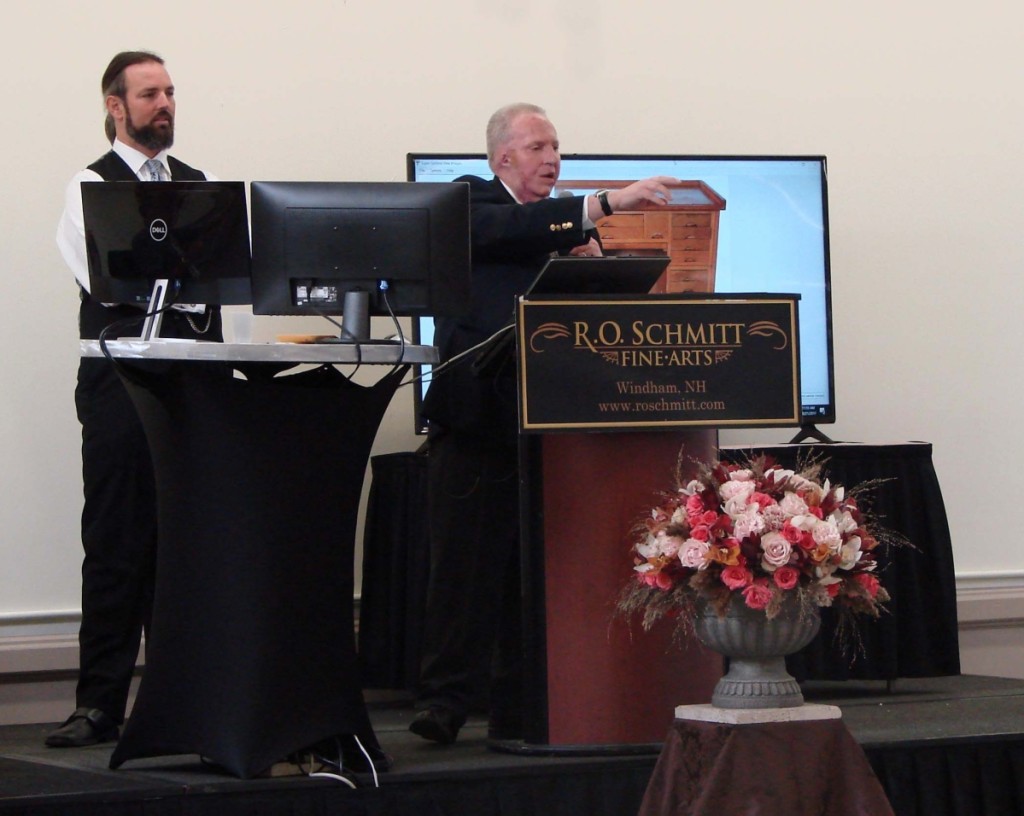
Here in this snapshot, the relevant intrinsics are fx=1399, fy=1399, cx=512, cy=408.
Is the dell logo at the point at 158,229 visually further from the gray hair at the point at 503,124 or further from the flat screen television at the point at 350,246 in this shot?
the gray hair at the point at 503,124

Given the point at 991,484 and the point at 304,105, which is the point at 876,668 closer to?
the point at 991,484

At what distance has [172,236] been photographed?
9.35ft

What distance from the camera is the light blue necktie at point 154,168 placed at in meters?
3.45

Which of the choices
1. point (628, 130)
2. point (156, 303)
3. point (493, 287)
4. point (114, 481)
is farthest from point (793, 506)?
point (628, 130)

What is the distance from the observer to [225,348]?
2451 millimetres

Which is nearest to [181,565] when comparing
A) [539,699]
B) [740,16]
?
[539,699]

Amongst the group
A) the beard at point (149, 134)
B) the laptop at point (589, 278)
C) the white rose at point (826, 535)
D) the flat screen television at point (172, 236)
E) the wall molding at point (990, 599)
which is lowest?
the wall molding at point (990, 599)

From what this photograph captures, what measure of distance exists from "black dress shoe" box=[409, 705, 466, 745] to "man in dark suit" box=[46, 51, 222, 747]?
0.74 meters

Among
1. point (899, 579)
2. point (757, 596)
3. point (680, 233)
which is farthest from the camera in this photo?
point (680, 233)

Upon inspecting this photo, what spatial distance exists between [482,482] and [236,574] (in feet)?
2.61

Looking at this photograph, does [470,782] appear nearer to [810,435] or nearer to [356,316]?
[356,316]

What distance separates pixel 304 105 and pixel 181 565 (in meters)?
2.44

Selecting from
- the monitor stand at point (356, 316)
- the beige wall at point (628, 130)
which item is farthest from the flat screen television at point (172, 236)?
the beige wall at point (628, 130)

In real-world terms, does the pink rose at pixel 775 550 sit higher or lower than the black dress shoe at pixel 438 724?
higher
